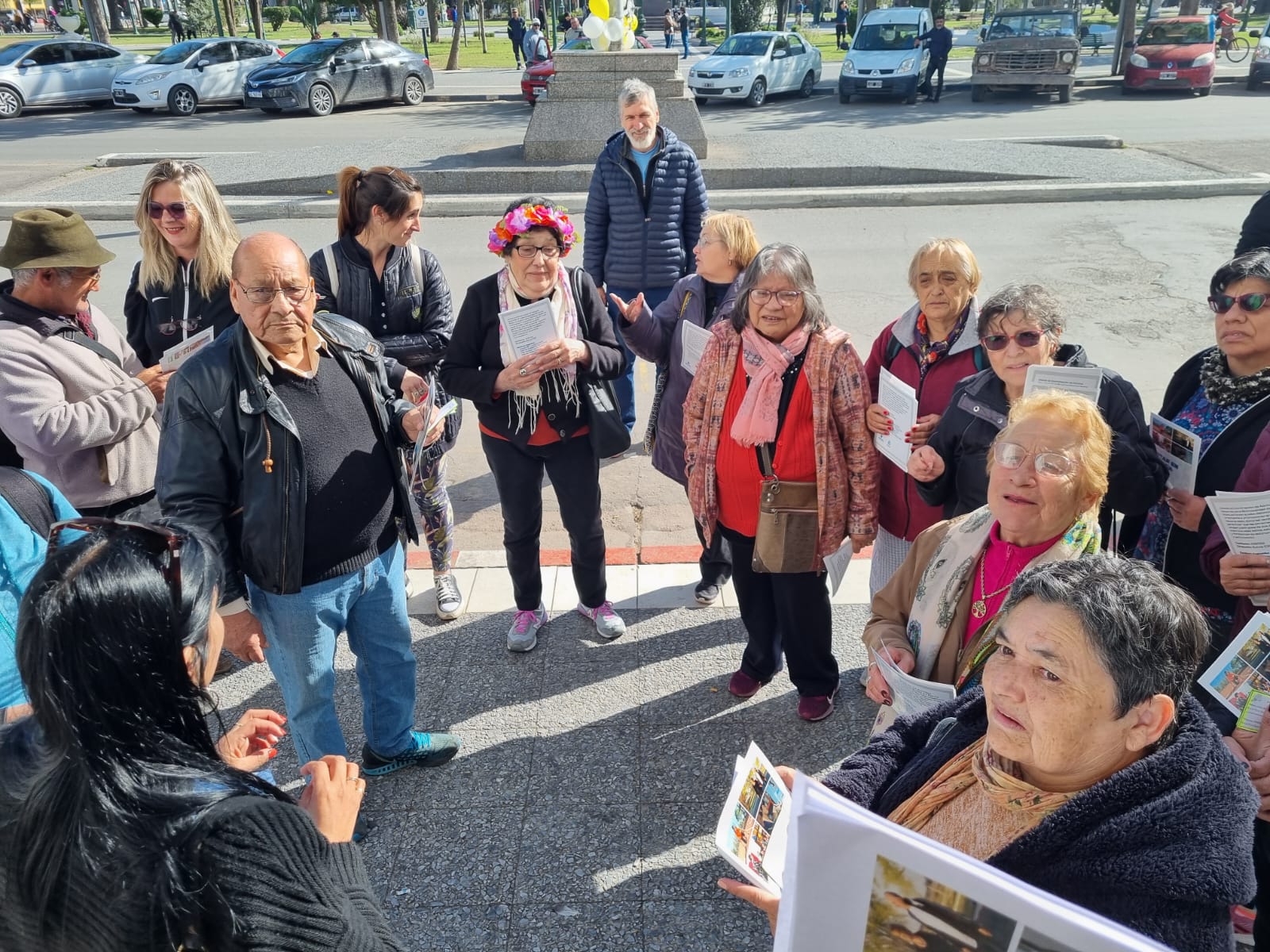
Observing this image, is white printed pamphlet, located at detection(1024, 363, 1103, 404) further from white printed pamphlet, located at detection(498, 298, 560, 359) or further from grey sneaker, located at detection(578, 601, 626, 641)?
grey sneaker, located at detection(578, 601, 626, 641)

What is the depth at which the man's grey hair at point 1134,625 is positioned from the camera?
66.7 inches

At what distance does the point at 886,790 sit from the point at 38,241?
348cm

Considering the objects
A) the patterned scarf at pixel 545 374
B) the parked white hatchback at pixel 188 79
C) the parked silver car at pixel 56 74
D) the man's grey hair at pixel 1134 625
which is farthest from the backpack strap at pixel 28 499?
the parked silver car at pixel 56 74

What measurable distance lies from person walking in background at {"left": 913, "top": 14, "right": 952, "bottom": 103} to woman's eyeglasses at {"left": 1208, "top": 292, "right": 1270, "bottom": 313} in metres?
19.4

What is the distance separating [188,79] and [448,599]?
2115 cm

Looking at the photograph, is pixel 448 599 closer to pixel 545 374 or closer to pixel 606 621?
pixel 606 621

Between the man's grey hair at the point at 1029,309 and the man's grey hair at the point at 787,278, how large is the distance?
0.56 m

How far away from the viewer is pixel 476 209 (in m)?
12.2

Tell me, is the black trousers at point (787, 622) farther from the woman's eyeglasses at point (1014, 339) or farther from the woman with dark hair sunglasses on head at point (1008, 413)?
the woman's eyeglasses at point (1014, 339)

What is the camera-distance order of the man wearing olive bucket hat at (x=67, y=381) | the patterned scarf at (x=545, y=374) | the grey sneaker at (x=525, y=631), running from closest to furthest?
the man wearing olive bucket hat at (x=67, y=381), the patterned scarf at (x=545, y=374), the grey sneaker at (x=525, y=631)

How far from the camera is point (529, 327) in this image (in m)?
3.73

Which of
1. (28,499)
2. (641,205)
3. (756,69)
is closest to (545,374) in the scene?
(28,499)

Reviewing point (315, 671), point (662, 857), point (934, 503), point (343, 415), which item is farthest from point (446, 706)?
point (934, 503)

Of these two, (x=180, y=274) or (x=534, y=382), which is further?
(x=180, y=274)
